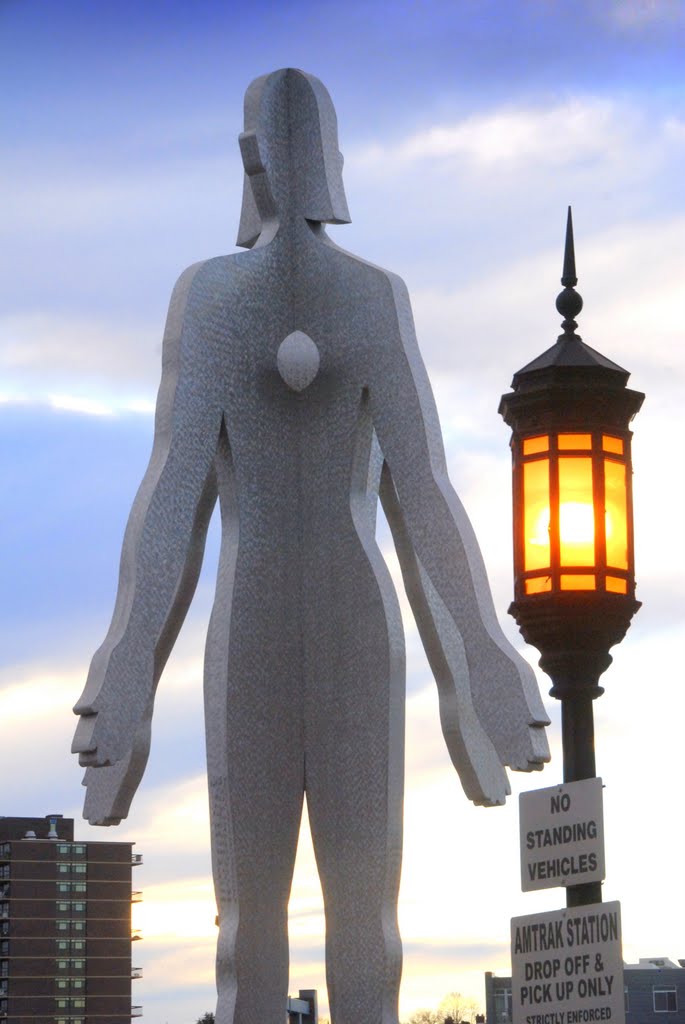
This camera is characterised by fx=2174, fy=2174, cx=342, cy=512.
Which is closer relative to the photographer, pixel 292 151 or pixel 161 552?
pixel 161 552

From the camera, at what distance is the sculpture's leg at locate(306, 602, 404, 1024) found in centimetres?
952

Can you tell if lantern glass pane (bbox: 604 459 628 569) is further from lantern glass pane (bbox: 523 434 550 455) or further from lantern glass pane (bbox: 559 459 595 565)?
lantern glass pane (bbox: 523 434 550 455)

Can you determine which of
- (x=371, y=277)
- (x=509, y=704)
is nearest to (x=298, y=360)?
(x=371, y=277)

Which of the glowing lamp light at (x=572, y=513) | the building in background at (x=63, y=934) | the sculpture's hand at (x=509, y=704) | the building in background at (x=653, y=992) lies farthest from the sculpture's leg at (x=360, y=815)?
the building in background at (x=63, y=934)

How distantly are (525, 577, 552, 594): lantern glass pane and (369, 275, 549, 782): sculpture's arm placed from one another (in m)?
0.28

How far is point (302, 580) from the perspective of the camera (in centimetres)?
1005

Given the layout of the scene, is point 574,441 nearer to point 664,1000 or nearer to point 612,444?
point 612,444

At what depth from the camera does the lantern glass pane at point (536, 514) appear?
31.6 feet

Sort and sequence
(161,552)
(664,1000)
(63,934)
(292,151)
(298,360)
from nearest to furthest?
(161,552) < (298,360) < (292,151) < (664,1000) < (63,934)

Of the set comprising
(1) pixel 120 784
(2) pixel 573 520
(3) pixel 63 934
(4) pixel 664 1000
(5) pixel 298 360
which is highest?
(3) pixel 63 934

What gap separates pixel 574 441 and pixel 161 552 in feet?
6.47

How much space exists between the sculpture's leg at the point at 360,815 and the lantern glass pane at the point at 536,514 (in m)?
0.73

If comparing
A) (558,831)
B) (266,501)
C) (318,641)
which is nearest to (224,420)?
(266,501)

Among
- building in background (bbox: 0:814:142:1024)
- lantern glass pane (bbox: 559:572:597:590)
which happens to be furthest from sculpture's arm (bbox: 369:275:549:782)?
building in background (bbox: 0:814:142:1024)
